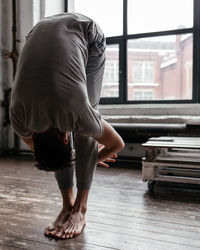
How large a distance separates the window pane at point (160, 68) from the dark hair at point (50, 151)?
2870mm

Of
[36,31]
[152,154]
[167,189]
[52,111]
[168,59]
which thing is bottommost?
[167,189]

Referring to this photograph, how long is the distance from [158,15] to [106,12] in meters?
0.83

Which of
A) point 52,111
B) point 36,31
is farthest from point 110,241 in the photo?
point 36,31

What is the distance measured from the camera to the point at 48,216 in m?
1.47

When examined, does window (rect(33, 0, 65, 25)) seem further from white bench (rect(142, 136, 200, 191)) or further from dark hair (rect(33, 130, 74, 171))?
dark hair (rect(33, 130, 74, 171))

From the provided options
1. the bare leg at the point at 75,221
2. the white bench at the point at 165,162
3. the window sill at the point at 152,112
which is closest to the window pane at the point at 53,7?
the window sill at the point at 152,112

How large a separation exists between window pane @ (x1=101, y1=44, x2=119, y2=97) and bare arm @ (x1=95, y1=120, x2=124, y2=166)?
2.71 metres

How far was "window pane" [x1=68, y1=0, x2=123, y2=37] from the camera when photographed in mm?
3934

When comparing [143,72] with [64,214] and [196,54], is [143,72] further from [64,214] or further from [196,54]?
[64,214]

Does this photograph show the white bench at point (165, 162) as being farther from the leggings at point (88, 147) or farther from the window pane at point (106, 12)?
the window pane at point (106, 12)

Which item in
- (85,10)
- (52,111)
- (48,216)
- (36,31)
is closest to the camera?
(52,111)

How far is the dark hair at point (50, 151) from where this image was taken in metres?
0.98

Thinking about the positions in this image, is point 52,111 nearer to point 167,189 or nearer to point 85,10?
point 167,189

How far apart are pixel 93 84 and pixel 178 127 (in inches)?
68.0
